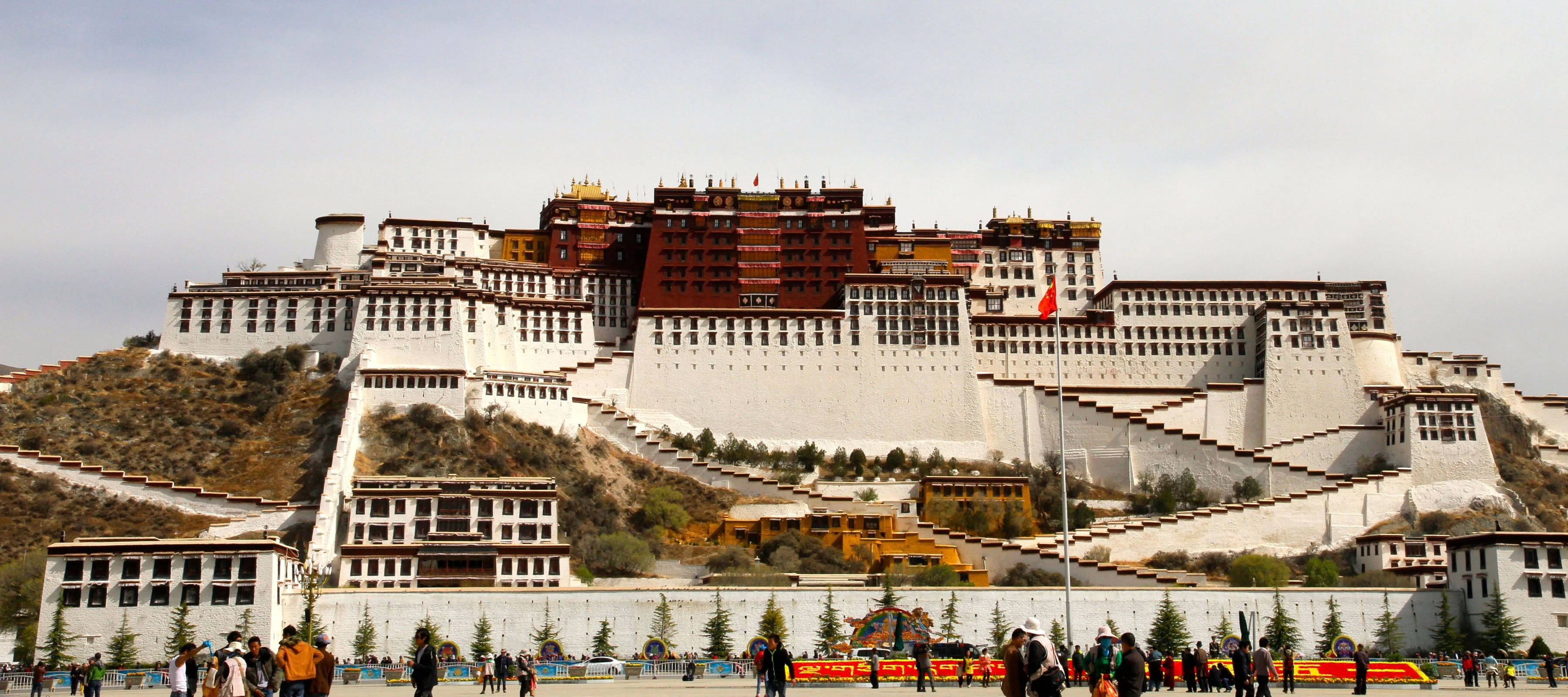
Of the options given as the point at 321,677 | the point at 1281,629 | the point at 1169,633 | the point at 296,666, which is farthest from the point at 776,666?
the point at 1281,629

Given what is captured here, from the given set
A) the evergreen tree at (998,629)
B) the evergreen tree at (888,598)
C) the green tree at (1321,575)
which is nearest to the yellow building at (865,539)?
the evergreen tree at (998,629)

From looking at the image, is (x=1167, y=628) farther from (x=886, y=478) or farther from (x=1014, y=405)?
(x=1014, y=405)

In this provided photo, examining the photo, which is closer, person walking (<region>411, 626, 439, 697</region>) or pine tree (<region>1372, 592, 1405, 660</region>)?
person walking (<region>411, 626, 439, 697</region>)

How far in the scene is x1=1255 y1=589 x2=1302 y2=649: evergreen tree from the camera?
5772 centimetres

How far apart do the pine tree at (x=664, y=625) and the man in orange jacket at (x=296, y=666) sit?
121ft

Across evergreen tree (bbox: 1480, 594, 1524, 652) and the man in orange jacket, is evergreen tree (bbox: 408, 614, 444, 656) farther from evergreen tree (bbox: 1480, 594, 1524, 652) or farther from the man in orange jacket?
evergreen tree (bbox: 1480, 594, 1524, 652)

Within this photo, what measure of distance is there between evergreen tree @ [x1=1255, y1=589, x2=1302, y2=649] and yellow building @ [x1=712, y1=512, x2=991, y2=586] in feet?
38.2

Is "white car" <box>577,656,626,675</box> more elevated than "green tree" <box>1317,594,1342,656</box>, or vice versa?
"green tree" <box>1317,594,1342,656</box>

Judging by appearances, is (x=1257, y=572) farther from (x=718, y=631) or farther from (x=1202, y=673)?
(x=1202, y=673)

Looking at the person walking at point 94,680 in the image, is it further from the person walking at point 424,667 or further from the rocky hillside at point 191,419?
A: the rocky hillside at point 191,419

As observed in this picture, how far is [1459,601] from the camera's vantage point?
2382 inches

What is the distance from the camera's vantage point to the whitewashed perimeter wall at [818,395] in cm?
8469

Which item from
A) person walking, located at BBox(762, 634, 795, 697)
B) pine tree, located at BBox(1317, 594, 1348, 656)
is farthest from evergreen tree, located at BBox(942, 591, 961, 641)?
person walking, located at BBox(762, 634, 795, 697)

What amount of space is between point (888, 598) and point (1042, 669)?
131 feet
